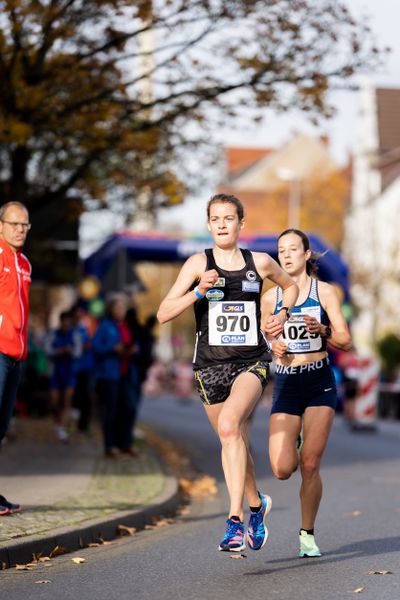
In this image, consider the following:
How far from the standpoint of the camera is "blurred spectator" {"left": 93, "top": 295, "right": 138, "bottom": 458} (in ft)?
54.3

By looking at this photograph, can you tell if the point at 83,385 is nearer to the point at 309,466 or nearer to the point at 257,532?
the point at 309,466

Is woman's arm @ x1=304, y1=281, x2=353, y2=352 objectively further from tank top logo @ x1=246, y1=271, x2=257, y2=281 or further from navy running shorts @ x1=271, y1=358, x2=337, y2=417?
tank top logo @ x1=246, y1=271, x2=257, y2=281

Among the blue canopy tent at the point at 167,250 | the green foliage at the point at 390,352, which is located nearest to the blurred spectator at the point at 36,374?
the blue canopy tent at the point at 167,250

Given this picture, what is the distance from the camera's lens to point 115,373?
16.7 metres

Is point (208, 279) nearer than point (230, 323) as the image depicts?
Yes

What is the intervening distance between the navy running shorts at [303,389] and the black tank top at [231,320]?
0.47 m

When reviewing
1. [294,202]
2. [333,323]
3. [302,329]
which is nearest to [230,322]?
[302,329]

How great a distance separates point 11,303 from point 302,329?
219 cm

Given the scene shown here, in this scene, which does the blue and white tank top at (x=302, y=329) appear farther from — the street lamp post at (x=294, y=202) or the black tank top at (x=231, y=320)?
the street lamp post at (x=294, y=202)

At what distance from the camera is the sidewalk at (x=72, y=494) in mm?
9195

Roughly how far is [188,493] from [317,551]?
531 centimetres

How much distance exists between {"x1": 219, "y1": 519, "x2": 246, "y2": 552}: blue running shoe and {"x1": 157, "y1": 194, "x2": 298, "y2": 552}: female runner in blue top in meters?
0.29

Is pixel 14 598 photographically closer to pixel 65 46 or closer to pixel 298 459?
pixel 298 459

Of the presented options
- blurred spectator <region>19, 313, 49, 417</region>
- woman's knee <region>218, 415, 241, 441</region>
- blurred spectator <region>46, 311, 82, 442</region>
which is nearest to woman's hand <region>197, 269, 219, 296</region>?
woman's knee <region>218, 415, 241, 441</region>
